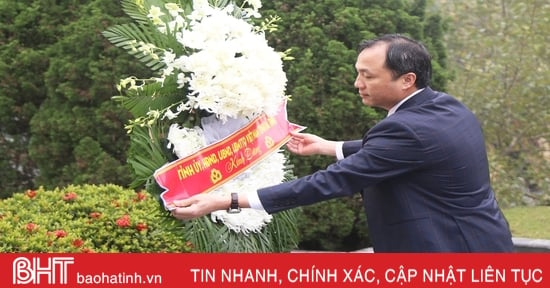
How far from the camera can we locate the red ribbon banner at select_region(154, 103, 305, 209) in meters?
3.50

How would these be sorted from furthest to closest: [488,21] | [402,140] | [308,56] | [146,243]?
[488,21]
[308,56]
[146,243]
[402,140]

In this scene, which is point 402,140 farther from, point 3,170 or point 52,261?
point 3,170

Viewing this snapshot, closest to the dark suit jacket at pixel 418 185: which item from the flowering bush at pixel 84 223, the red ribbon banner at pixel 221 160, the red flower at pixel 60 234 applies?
the red ribbon banner at pixel 221 160

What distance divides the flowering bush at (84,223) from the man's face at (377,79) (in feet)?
3.84

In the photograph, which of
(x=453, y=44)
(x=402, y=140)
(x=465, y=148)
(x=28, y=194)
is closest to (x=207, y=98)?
(x=402, y=140)

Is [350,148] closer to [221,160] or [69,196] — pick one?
[221,160]

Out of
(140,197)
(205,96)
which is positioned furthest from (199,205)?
(140,197)

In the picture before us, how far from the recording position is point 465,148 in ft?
11.2

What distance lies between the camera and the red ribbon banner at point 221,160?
350cm

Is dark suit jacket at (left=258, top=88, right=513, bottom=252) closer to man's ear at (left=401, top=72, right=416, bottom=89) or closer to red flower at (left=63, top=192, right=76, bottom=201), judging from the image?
man's ear at (left=401, top=72, right=416, bottom=89)

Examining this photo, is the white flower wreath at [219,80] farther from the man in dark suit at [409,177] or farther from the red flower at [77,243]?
the red flower at [77,243]

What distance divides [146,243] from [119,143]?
2305 millimetres

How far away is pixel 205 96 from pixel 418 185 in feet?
2.86

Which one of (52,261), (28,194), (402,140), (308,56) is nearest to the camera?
(402,140)
